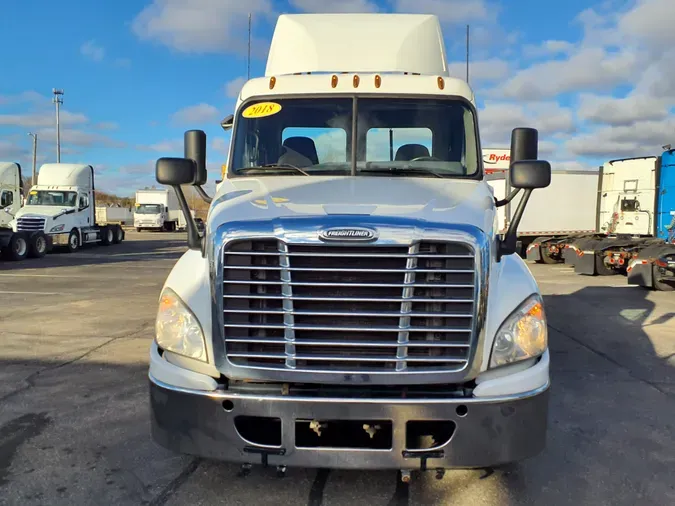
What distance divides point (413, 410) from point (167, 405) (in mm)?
1320

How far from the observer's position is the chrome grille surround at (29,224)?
22.5 m

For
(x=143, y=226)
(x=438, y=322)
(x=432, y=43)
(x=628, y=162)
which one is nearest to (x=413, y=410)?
(x=438, y=322)

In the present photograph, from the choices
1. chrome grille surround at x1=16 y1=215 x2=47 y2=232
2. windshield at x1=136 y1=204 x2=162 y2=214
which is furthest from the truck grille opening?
windshield at x1=136 y1=204 x2=162 y2=214

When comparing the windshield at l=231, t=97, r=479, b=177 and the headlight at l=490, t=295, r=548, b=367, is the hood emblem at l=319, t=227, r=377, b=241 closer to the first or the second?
the headlight at l=490, t=295, r=548, b=367

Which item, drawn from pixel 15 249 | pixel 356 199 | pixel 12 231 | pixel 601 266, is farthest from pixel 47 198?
pixel 356 199

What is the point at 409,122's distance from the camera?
4.53 metres

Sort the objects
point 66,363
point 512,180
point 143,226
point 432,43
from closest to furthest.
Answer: point 512,180 < point 432,43 < point 66,363 < point 143,226

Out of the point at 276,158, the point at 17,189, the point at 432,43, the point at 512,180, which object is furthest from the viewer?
the point at 17,189

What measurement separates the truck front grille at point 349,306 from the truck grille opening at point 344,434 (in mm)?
275

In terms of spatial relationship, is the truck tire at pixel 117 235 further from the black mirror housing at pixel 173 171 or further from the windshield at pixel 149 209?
the black mirror housing at pixel 173 171

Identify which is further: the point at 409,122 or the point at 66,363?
the point at 66,363

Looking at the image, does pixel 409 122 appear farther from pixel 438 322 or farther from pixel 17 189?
pixel 17 189

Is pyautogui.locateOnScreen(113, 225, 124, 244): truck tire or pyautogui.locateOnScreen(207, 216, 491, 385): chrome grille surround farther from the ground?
pyautogui.locateOnScreen(207, 216, 491, 385): chrome grille surround

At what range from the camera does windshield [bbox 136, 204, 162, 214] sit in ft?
139
